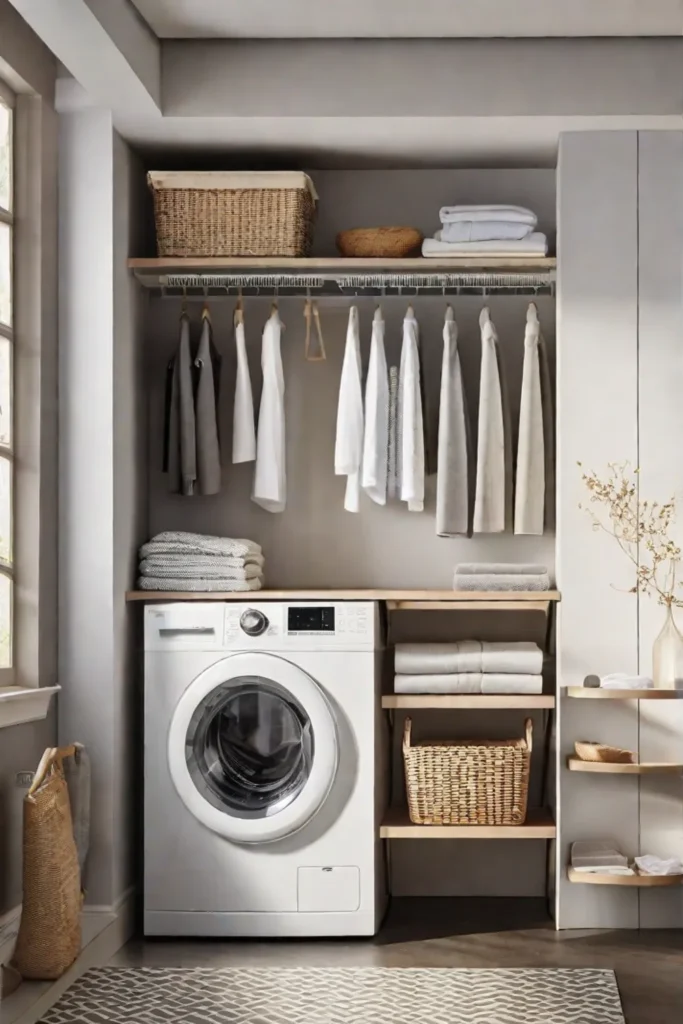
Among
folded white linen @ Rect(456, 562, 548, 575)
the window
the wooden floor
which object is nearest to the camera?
the wooden floor

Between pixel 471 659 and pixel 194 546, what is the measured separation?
0.90 m

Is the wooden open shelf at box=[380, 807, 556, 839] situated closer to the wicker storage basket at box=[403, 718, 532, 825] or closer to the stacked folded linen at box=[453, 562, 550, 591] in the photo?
the wicker storage basket at box=[403, 718, 532, 825]

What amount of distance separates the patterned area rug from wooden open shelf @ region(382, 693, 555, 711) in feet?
2.53

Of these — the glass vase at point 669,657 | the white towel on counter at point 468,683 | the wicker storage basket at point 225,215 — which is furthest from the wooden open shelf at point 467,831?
the wicker storage basket at point 225,215

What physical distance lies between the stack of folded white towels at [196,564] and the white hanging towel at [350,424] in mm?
370

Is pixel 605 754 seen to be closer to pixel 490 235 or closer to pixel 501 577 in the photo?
pixel 501 577

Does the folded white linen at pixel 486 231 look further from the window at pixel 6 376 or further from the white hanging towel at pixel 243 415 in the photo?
the window at pixel 6 376

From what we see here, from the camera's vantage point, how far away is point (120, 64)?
330 centimetres

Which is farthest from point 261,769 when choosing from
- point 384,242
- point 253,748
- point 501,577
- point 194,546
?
point 384,242

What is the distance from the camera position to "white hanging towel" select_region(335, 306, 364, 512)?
390 centimetres

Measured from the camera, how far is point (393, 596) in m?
3.74

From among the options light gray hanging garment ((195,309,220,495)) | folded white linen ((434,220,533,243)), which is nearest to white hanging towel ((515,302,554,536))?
folded white linen ((434,220,533,243))

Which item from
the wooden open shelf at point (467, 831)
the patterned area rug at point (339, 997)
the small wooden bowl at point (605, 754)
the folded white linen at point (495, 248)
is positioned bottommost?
the patterned area rug at point (339, 997)

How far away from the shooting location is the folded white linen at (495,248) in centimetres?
386
